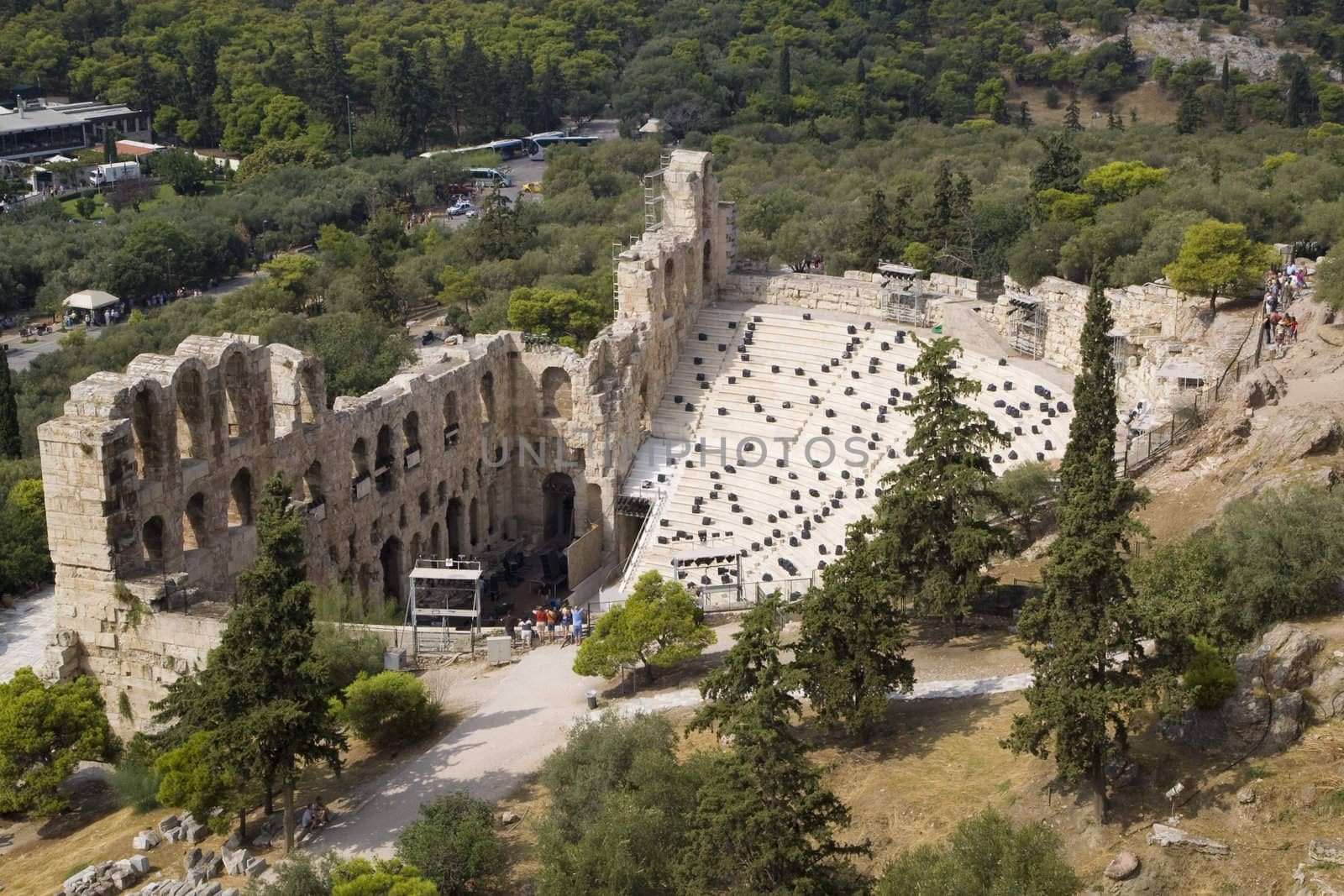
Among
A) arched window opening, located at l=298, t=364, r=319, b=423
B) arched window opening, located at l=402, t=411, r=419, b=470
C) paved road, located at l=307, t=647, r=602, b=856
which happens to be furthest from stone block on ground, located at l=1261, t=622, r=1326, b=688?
arched window opening, located at l=402, t=411, r=419, b=470

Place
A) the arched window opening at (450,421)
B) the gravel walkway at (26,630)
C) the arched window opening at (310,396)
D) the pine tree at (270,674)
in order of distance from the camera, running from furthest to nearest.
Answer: the arched window opening at (450,421) < the gravel walkway at (26,630) < the arched window opening at (310,396) < the pine tree at (270,674)

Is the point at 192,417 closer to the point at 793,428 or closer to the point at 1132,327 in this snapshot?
the point at 793,428

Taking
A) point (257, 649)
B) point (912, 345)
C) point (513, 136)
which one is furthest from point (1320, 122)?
point (257, 649)

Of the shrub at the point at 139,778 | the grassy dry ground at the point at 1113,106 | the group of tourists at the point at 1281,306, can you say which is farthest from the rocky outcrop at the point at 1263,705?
→ the grassy dry ground at the point at 1113,106

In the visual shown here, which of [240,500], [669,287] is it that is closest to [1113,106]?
[669,287]

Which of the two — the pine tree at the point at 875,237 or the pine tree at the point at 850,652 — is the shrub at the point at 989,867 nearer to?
the pine tree at the point at 850,652
